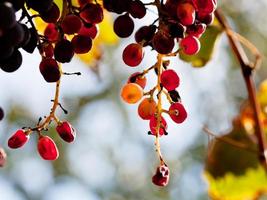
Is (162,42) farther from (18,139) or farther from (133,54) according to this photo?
(18,139)

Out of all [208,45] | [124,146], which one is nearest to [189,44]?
[208,45]

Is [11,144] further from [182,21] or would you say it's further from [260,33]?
[260,33]

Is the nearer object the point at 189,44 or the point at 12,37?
the point at 12,37

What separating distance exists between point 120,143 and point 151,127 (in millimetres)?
5903

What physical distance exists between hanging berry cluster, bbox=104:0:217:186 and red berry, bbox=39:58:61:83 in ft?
0.26

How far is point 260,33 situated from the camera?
20.3 feet

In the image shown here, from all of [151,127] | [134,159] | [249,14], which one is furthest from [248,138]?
[134,159]

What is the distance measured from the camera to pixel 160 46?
2.16ft

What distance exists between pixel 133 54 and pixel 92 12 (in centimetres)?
6

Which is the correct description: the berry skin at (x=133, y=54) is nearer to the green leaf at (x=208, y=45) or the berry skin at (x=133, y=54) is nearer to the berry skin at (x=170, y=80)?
the berry skin at (x=170, y=80)

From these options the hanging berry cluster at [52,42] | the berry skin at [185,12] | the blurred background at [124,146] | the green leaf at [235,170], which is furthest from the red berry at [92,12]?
the blurred background at [124,146]

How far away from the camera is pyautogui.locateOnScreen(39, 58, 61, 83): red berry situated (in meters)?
0.67

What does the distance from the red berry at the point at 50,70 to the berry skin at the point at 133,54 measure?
0.25ft

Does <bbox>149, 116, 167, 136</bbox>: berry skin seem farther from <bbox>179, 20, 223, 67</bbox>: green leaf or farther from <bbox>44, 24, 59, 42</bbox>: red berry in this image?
<bbox>179, 20, 223, 67</bbox>: green leaf
